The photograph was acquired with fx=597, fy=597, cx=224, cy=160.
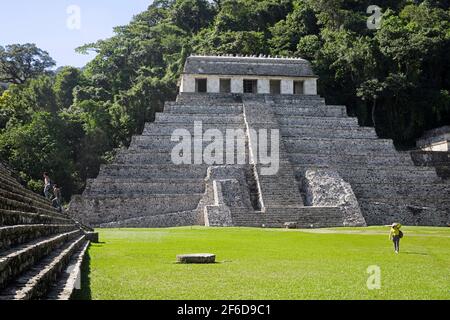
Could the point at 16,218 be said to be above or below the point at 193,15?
below

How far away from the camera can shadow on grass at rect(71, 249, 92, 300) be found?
689 centimetres

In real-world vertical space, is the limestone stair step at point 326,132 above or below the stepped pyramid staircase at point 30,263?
above

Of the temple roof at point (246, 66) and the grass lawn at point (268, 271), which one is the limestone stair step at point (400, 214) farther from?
the temple roof at point (246, 66)

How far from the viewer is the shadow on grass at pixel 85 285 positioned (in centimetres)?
689

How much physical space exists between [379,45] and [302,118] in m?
12.7

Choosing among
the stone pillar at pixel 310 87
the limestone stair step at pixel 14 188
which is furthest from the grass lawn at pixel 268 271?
the stone pillar at pixel 310 87

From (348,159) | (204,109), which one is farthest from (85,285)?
(204,109)

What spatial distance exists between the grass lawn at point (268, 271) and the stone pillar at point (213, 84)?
24383mm

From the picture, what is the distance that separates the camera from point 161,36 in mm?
61156

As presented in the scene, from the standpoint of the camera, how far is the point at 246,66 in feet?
132

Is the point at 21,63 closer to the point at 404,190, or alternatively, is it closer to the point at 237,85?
the point at 237,85

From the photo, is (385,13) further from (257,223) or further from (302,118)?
(257,223)

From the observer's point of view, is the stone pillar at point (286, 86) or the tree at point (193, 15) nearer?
the stone pillar at point (286, 86)

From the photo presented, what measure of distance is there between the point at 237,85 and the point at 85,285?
32.8m
